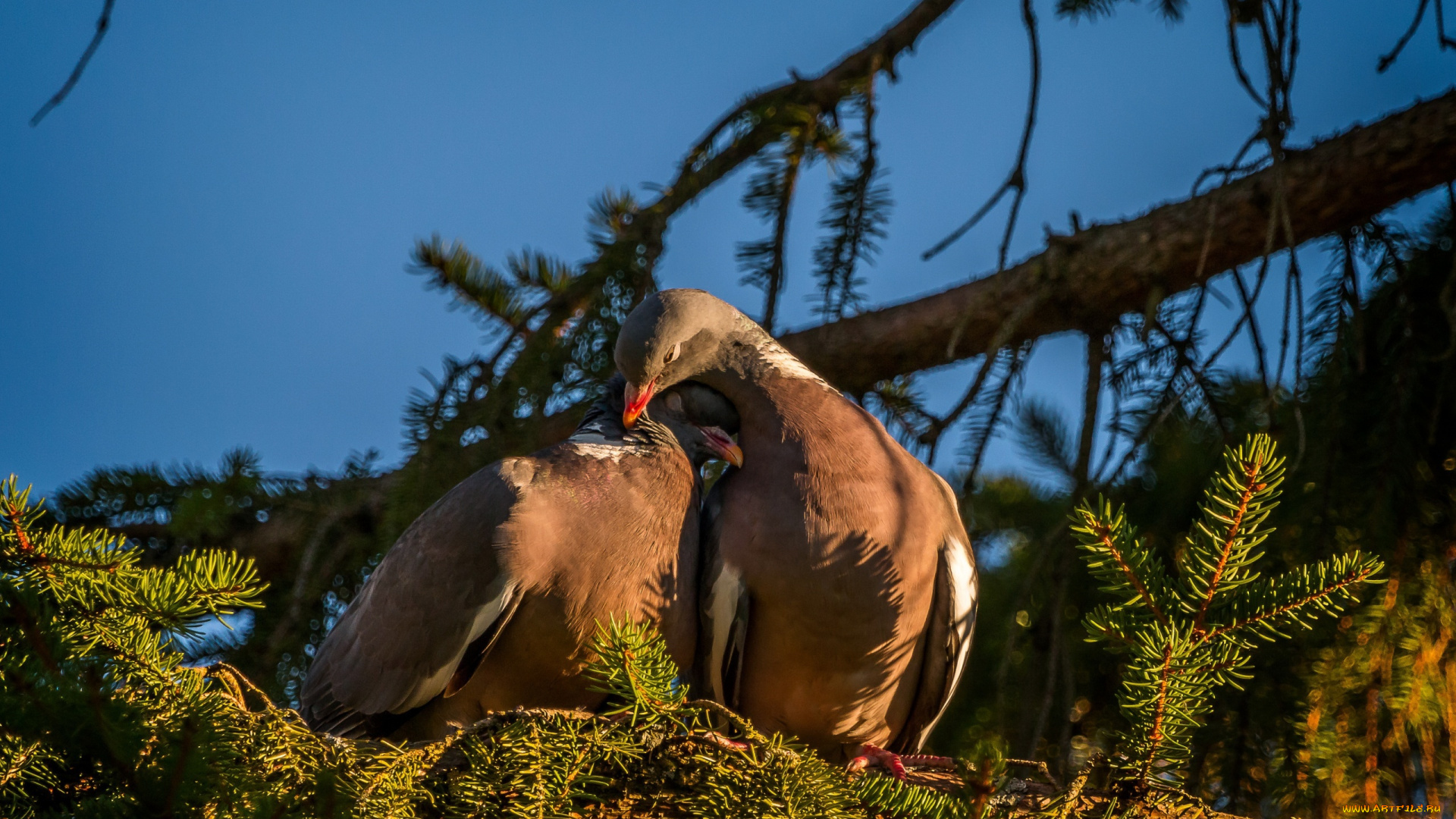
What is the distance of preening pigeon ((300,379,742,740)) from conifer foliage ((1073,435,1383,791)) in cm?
116

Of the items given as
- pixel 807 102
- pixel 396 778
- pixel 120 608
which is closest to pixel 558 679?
pixel 396 778

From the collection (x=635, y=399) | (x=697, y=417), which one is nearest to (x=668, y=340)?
(x=635, y=399)

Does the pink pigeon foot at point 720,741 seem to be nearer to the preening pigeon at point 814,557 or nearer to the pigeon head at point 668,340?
the preening pigeon at point 814,557

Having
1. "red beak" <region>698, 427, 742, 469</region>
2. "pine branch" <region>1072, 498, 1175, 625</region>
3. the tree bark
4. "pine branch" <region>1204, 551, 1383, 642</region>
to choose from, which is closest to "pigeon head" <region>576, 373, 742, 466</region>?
"red beak" <region>698, 427, 742, 469</region>

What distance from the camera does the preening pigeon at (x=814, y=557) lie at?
2504mm

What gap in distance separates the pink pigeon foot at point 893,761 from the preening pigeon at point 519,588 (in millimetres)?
501

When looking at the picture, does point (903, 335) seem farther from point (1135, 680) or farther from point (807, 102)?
point (1135, 680)

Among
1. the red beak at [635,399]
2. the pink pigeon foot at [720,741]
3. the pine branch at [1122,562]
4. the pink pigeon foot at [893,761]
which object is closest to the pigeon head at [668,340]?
the red beak at [635,399]

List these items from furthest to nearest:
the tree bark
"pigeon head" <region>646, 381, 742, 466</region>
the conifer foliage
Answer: the tree bark < "pigeon head" <region>646, 381, 742, 466</region> < the conifer foliage

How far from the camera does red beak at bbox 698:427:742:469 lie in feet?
9.11

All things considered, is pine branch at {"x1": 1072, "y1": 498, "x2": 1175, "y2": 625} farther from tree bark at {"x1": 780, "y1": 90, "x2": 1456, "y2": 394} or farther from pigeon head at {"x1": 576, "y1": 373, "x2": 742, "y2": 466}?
tree bark at {"x1": 780, "y1": 90, "x2": 1456, "y2": 394}

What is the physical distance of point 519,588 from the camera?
249 cm

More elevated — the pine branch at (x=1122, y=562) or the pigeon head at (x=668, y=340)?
the pigeon head at (x=668, y=340)

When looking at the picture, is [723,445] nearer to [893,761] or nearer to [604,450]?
[604,450]
